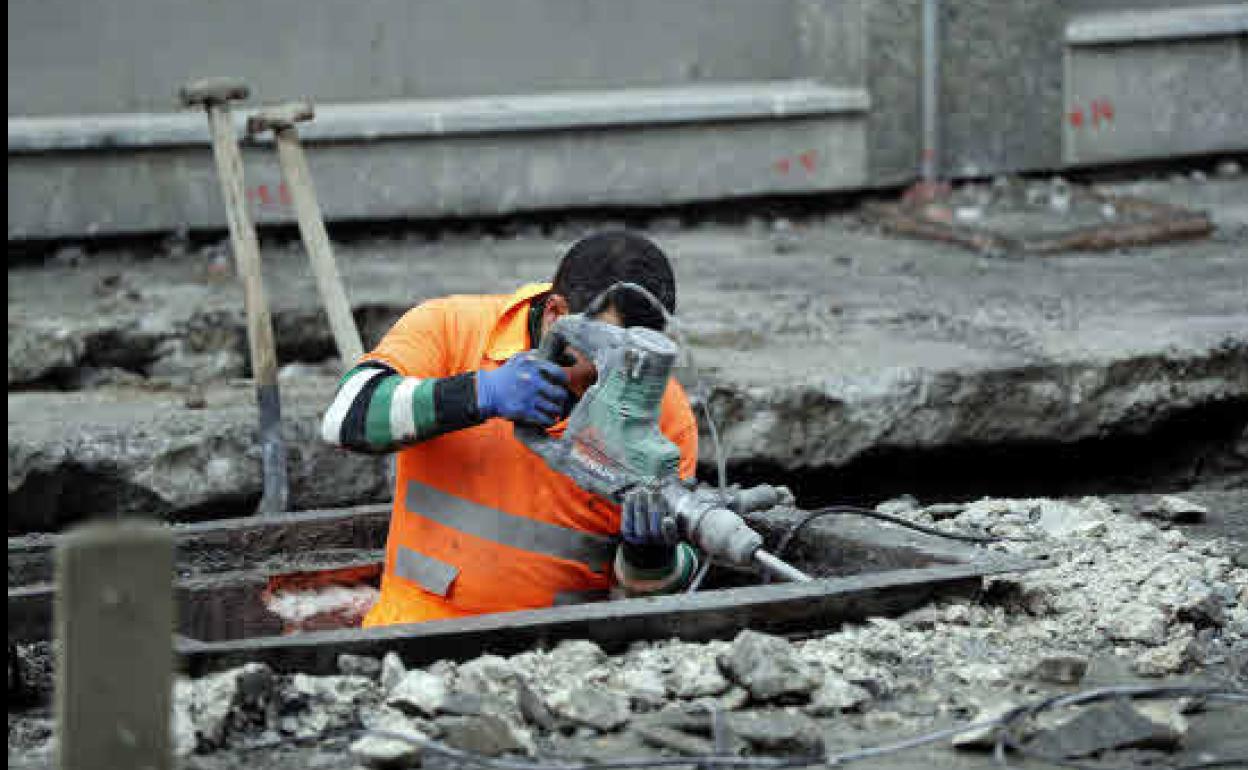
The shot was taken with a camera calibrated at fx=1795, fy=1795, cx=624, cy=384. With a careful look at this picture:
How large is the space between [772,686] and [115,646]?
1.30 metres

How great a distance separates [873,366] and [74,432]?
2.34m

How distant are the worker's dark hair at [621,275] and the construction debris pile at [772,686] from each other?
63cm

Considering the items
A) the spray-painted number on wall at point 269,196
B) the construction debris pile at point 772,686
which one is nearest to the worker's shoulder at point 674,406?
the construction debris pile at point 772,686

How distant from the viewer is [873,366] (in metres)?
5.45

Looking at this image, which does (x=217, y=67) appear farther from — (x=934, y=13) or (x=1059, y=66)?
(x=1059, y=66)

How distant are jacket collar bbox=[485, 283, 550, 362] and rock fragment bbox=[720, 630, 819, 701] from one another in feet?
2.74

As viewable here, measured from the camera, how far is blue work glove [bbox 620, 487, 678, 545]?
335 cm

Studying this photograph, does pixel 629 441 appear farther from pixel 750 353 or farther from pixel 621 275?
pixel 750 353

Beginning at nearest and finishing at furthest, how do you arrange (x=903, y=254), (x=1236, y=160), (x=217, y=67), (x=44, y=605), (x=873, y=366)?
1. (x=44, y=605)
2. (x=873, y=366)
3. (x=903, y=254)
4. (x=217, y=67)
5. (x=1236, y=160)

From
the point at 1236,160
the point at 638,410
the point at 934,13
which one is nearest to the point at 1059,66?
the point at 934,13

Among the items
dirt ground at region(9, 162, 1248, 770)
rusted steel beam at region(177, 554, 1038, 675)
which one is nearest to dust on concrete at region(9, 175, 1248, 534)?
dirt ground at region(9, 162, 1248, 770)

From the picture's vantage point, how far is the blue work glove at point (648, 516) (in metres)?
3.35

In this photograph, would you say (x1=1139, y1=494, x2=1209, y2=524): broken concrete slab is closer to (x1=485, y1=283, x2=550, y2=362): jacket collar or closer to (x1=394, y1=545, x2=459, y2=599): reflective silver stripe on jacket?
(x1=485, y1=283, x2=550, y2=362): jacket collar

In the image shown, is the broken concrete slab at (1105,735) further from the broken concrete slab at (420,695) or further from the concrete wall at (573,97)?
the concrete wall at (573,97)
